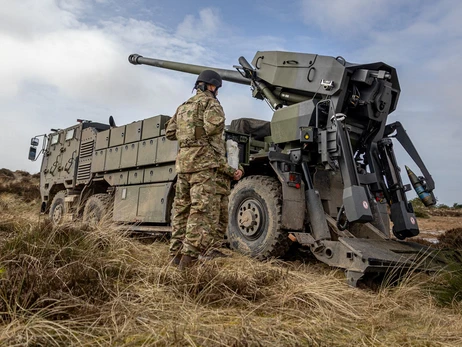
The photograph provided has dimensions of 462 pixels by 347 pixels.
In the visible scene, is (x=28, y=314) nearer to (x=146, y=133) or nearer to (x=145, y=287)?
(x=145, y=287)

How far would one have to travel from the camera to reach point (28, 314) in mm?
2430

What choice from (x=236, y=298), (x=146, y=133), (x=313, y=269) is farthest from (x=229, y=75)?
(x=236, y=298)

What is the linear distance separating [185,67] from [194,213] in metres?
5.39

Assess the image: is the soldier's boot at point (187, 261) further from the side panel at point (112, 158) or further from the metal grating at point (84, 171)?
the metal grating at point (84, 171)

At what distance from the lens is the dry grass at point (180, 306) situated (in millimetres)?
2256

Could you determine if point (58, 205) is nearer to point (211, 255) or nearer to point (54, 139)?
point (54, 139)

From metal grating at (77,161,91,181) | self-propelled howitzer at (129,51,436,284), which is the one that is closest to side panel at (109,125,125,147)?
metal grating at (77,161,91,181)

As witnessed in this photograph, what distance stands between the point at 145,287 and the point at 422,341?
6.30 ft

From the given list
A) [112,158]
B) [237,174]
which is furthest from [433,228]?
[237,174]

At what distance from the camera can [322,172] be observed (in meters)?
6.04

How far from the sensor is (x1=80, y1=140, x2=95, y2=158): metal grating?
995 centimetres

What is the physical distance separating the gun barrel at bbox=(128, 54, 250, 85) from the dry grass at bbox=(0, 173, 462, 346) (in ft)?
14.2

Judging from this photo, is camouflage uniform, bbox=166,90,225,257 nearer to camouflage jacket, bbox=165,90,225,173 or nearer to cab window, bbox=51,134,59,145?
camouflage jacket, bbox=165,90,225,173

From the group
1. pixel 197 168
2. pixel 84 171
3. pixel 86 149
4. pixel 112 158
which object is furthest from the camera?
pixel 86 149
